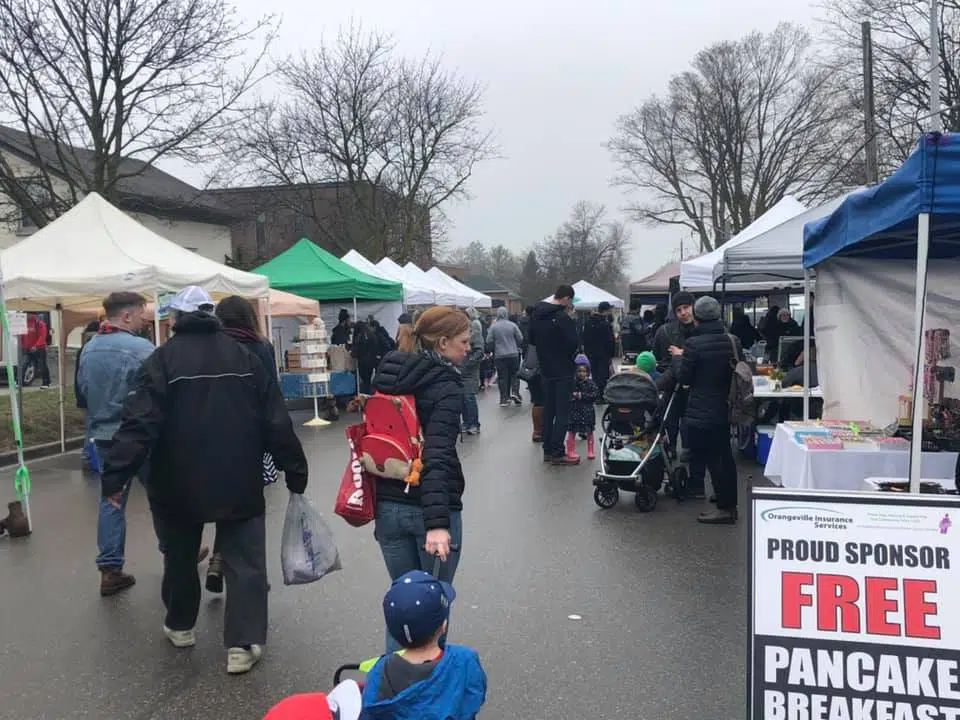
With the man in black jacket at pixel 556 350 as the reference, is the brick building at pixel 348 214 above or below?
above

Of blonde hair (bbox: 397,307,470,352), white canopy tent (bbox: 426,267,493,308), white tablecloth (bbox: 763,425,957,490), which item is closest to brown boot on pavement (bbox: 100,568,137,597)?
blonde hair (bbox: 397,307,470,352)

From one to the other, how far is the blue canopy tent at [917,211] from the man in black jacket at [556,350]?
3849 millimetres

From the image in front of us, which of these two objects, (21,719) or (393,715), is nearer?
(393,715)

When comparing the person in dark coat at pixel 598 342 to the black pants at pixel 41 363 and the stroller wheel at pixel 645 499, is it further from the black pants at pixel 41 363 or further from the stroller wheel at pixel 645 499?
the black pants at pixel 41 363

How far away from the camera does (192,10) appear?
17.4m

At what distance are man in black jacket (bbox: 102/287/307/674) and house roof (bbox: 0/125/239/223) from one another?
16.2 m

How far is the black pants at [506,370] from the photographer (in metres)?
15.8

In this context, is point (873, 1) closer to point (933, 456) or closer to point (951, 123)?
point (951, 123)

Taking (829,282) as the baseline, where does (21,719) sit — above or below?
below

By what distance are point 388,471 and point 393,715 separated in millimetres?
1028

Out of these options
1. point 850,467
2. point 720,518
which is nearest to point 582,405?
point 720,518

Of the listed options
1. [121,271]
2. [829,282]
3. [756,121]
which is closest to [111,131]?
[121,271]

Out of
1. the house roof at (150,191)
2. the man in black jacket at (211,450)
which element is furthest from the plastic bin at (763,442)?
the house roof at (150,191)

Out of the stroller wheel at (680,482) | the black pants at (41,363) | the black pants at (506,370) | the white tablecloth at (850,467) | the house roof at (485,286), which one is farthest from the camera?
the house roof at (485,286)
